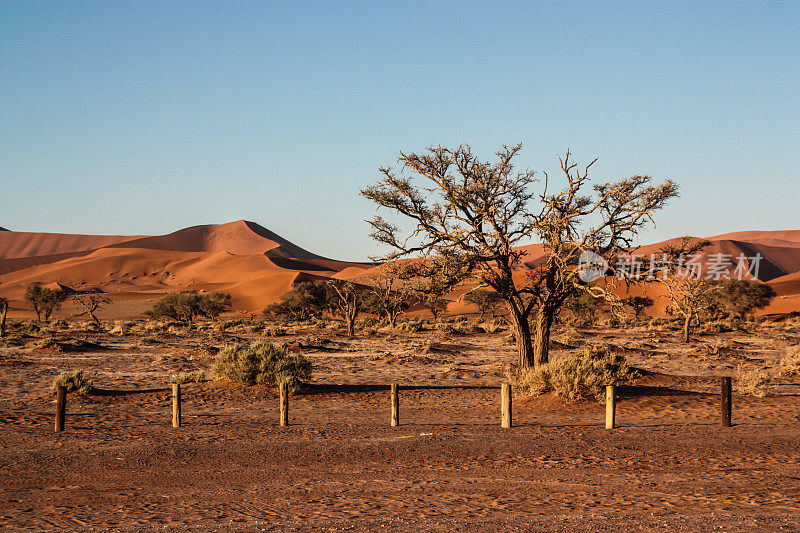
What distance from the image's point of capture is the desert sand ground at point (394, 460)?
8594 millimetres

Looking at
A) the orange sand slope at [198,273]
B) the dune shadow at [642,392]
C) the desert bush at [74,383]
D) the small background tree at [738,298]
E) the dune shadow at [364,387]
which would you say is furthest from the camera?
the orange sand slope at [198,273]

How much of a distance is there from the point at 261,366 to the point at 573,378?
29.2 ft

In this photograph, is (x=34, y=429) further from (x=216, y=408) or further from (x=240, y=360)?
(x=240, y=360)

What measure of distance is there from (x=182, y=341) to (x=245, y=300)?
6138 centimetres

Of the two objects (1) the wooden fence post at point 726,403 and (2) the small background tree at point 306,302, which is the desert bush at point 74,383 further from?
(2) the small background tree at point 306,302

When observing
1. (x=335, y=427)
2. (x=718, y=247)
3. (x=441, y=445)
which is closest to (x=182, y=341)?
(x=335, y=427)

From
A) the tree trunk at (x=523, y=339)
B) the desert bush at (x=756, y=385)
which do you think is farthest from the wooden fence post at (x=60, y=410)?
the desert bush at (x=756, y=385)

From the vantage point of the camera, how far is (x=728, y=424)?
1493cm

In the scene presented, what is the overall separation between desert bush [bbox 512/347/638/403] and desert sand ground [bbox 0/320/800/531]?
0.44 m

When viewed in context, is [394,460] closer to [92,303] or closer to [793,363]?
[793,363]

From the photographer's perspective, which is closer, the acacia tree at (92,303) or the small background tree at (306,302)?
the acacia tree at (92,303)

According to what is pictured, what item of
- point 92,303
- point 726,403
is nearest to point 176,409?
point 726,403

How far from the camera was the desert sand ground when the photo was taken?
8594 millimetres

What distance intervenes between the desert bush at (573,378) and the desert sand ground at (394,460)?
441 mm
